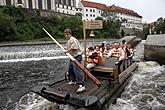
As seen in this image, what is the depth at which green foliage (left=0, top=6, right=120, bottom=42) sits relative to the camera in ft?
127

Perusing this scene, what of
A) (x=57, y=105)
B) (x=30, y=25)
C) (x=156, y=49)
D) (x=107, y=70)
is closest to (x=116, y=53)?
(x=107, y=70)

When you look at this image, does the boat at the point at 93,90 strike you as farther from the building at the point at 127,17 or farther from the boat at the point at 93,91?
the building at the point at 127,17

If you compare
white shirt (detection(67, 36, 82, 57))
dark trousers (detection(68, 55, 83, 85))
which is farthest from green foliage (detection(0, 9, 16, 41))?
white shirt (detection(67, 36, 82, 57))

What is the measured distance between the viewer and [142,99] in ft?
27.1

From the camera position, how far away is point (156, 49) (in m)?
16.2

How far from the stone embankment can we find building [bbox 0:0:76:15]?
152ft

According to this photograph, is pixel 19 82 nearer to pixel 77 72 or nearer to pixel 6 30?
pixel 77 72

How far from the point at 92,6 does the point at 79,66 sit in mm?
75217

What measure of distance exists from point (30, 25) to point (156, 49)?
1399 inches

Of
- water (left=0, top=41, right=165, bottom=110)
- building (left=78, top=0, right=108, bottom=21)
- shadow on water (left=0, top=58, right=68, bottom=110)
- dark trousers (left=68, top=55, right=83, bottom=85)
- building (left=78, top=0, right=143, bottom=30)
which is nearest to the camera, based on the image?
dark trousers (left=68, top=55, right=83, bottom=85)

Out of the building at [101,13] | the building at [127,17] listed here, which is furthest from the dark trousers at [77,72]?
the building at [127,17]

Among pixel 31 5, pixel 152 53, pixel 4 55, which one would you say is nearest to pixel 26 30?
pixel 31 5

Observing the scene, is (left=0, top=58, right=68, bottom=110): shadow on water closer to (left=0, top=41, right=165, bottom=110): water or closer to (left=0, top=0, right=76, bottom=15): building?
(left=0, top=41, right=165, bottom=110): water

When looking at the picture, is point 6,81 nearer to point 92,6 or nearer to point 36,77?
point 36,77
